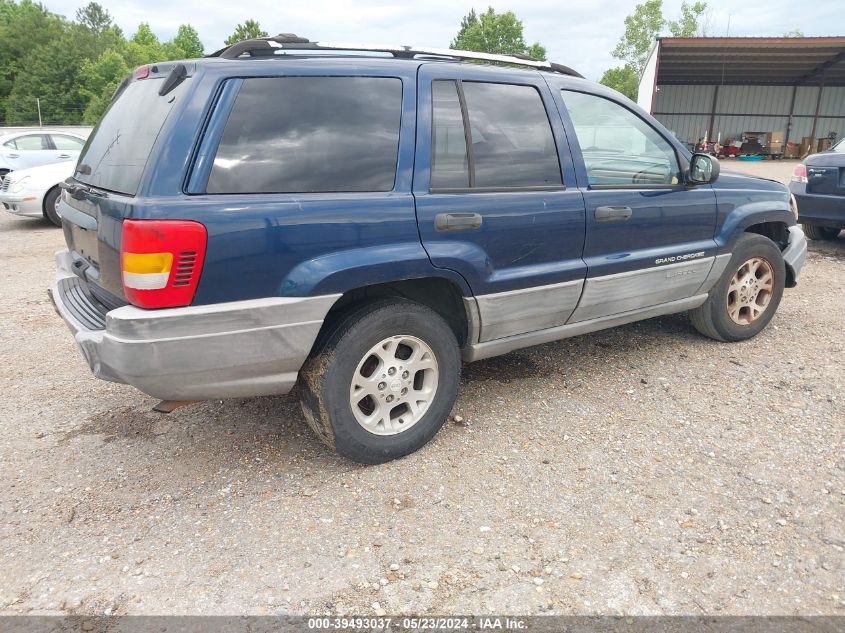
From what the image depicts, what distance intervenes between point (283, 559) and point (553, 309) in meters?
1.93

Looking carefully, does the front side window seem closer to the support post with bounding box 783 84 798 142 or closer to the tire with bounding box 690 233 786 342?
the tire with bounding box 690 233 786 342

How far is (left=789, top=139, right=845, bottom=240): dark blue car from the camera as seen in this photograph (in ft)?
24.1

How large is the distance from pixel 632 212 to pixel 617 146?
45 cm

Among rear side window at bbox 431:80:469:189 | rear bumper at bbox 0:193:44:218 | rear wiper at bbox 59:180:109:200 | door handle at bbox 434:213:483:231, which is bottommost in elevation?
rear bumper at bbox 0:193:44:218

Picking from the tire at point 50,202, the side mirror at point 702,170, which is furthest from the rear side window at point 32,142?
the side mirror at point 702,170

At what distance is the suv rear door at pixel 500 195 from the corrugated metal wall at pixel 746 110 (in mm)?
30495

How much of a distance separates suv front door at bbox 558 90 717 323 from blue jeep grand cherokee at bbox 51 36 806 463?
0.02 m

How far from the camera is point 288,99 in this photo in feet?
8.79

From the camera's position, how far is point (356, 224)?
8.94 feet

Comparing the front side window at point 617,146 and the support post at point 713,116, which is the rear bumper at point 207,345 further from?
the support post at point 713,116

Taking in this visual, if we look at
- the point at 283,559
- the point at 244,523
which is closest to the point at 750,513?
the point at 283,559

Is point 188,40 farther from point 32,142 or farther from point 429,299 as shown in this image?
point 429,299

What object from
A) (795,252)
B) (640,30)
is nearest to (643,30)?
(640,30)

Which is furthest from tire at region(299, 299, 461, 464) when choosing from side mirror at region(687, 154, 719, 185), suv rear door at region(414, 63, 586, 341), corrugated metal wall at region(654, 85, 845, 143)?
corrugated metal wall at region(654, 85, 845, 143)
